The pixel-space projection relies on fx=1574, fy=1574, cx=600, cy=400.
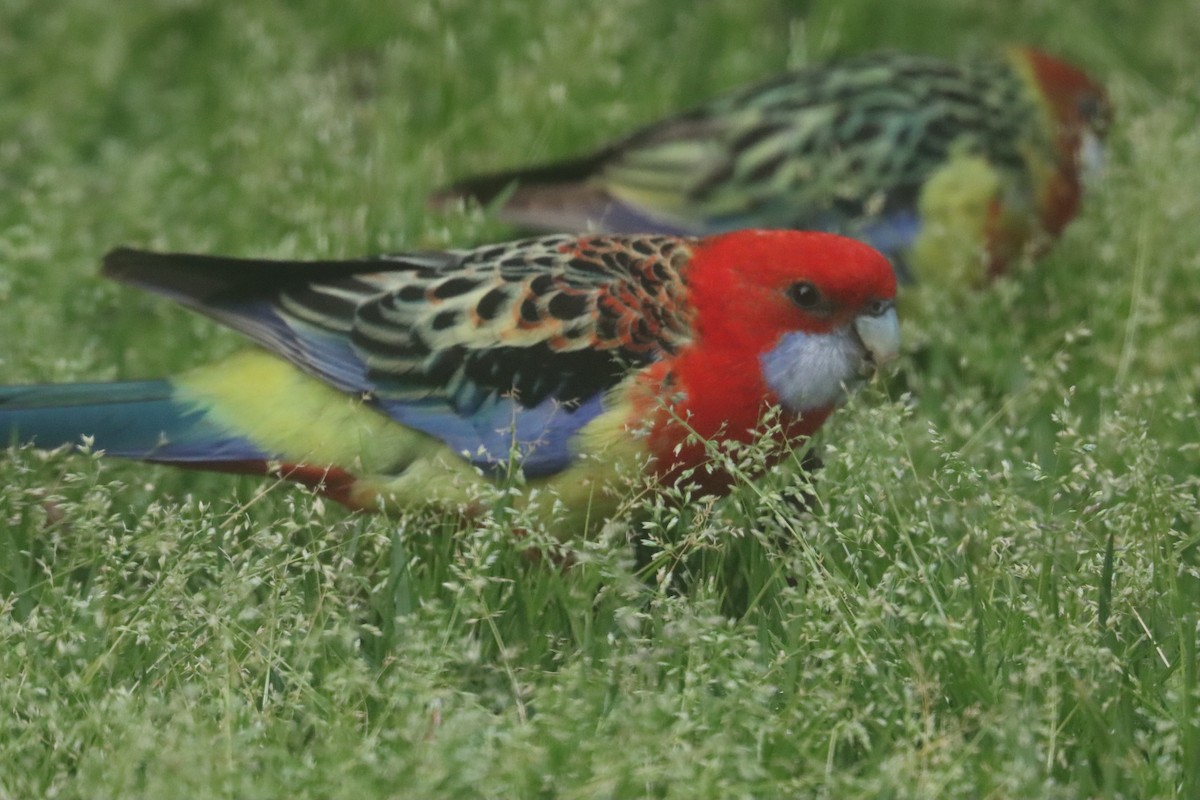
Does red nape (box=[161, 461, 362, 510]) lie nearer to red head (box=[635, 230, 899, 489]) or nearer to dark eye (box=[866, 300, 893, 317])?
red head (box=[635, 230, 899, 489])

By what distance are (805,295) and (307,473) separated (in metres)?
1.17

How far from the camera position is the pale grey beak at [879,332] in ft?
11.5

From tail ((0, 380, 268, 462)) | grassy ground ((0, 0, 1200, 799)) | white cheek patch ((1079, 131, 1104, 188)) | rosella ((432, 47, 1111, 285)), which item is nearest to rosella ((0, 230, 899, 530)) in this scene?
tail ((0, 380, 268, 462))

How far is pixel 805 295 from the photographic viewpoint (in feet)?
11.4

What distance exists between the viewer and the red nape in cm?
348

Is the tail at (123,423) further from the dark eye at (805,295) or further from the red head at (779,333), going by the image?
the dark eye at (805,295)

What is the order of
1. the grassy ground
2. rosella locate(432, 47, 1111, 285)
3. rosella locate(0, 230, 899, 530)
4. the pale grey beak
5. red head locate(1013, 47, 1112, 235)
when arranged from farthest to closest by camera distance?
red head locate(1013, 47, 1112, 235) → rosella locate(432, 47, 1111, 285) → the pale grey beak → rosella locate(0, 230, 899, 530) → the grassy ground

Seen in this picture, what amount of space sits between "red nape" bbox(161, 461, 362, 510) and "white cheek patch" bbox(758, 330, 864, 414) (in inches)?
37.8

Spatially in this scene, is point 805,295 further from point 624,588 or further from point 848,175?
point 848,175

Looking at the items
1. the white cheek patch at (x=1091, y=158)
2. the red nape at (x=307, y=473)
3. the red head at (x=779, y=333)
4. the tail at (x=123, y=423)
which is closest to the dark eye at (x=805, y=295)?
the red head at (x=779, y=333)

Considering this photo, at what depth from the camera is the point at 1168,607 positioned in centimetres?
309

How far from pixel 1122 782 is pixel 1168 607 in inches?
18.9

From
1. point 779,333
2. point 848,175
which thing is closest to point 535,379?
point 779,333

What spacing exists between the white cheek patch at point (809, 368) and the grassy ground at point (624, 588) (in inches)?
4.1
